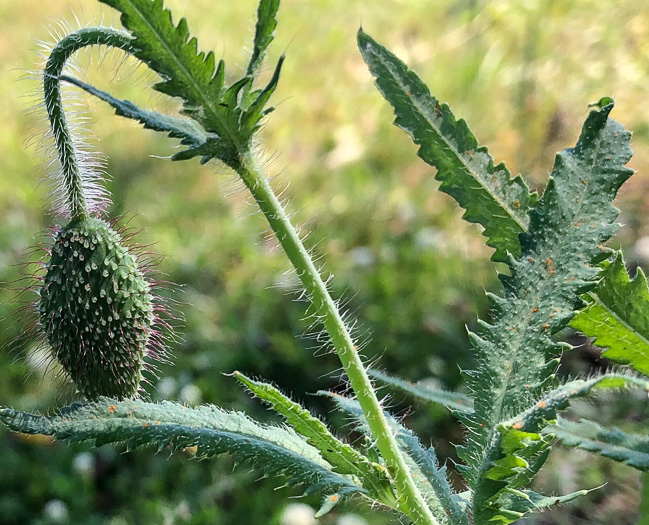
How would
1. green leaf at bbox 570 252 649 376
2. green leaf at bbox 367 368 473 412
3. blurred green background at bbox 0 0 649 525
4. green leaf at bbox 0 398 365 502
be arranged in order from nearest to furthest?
1. green leaf at bbox 0 398 365 502
2. green leaf at bbox 570 252 649 376
3. green leaf at bbox 367 368 473 412
4. blurred green background at bbox 0 0 649 525

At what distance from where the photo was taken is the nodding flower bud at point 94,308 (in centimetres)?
99

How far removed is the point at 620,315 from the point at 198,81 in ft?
2.03

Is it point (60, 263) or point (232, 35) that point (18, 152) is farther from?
point (60, 263)

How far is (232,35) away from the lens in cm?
466

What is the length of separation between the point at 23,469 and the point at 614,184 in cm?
228

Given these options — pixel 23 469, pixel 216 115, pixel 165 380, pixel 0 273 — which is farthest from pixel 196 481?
pixel 216 115

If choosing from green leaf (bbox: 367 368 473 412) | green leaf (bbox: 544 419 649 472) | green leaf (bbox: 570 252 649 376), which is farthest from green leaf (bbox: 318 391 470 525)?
green leaf (bbox: 570 252 649 376)

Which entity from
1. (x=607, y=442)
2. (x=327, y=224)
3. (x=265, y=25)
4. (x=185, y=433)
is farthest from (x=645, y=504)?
(x=327, y=224)

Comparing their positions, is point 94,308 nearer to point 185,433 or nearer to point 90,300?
point 90,300

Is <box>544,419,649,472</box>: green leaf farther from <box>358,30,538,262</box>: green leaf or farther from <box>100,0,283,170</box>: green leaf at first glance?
<box>100,0,283,170</box>: green leaf

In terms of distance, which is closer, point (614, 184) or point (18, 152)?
point (614, 184)

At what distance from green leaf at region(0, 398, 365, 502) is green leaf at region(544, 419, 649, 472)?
0.29 m

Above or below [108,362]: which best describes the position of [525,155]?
above

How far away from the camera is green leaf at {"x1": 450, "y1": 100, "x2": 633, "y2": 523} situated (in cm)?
89
